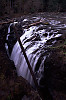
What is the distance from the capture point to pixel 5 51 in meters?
9.65

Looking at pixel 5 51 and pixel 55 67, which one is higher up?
pixel 55 67

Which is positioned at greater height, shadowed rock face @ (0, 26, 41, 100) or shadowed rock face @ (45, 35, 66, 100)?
shadowed rock face @ (45, 35, 66, 100)

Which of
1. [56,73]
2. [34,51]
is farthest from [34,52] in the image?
[56,73]

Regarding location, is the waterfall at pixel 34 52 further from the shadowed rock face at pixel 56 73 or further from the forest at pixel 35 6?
the forest at pixel 35 6

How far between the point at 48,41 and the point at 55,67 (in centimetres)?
252

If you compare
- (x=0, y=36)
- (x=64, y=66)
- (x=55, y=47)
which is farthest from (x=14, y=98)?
(x=0, y=36)

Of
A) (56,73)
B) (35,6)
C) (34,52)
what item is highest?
(34,52)

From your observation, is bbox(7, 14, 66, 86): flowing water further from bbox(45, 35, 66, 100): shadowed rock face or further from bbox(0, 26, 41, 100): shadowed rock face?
bbox(0, 26, 41, 100): shadowed rock face

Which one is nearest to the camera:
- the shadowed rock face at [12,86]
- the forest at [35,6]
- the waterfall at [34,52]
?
the shadowed rock face at [12,86]

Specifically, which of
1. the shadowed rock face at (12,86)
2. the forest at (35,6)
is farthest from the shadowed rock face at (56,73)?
the forest at (35,6)

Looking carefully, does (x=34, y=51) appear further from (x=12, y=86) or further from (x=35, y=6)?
(x=35, y=6)

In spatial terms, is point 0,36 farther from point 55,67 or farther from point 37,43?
point 55,67

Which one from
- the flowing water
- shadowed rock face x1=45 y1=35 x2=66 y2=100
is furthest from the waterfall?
shadowed rock face x1=45 y1=35 x2=66 y2=100

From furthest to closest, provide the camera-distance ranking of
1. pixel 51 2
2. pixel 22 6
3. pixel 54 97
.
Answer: pixel 51 2 → pixel 22 6 → pixel 54 97
